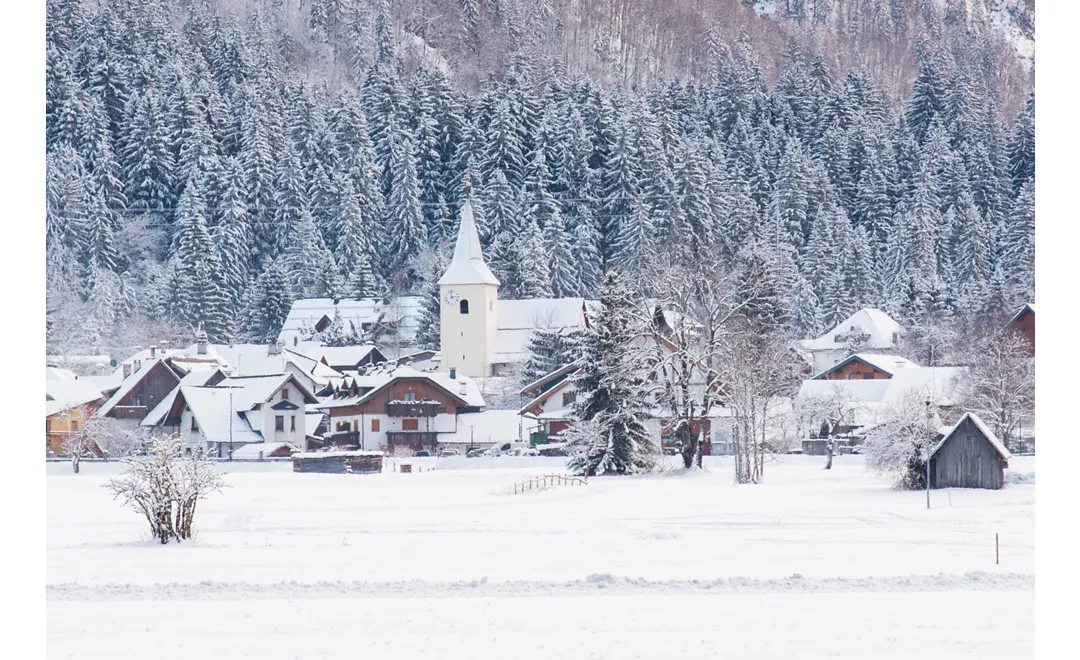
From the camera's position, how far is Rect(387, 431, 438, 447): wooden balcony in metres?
59.0

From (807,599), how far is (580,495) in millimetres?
15084

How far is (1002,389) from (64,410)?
4014 centimetres

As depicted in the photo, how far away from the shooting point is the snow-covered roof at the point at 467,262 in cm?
8188

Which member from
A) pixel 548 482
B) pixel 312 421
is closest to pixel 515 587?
pixel 548 482

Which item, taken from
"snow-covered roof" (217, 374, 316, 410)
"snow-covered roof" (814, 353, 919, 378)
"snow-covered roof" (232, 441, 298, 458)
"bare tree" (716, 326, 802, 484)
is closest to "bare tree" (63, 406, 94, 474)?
"snow-covered roof" (232, 441, 298, 458)

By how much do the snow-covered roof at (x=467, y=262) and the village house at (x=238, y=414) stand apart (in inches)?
912

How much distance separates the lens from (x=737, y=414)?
3612 cm

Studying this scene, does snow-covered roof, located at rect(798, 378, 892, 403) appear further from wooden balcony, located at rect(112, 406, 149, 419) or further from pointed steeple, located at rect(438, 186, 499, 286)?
wooden balcony, located at rect(112, 406, 149, 419)

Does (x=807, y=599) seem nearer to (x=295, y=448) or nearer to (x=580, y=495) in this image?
(x=580, y=495)

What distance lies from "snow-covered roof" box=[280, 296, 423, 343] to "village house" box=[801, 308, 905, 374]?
2945 centimetres

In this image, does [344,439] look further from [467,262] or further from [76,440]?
[467,262]

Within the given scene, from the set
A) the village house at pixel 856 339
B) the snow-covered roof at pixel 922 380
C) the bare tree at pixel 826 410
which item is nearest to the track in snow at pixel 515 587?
the bare tree at pixel 826 410
